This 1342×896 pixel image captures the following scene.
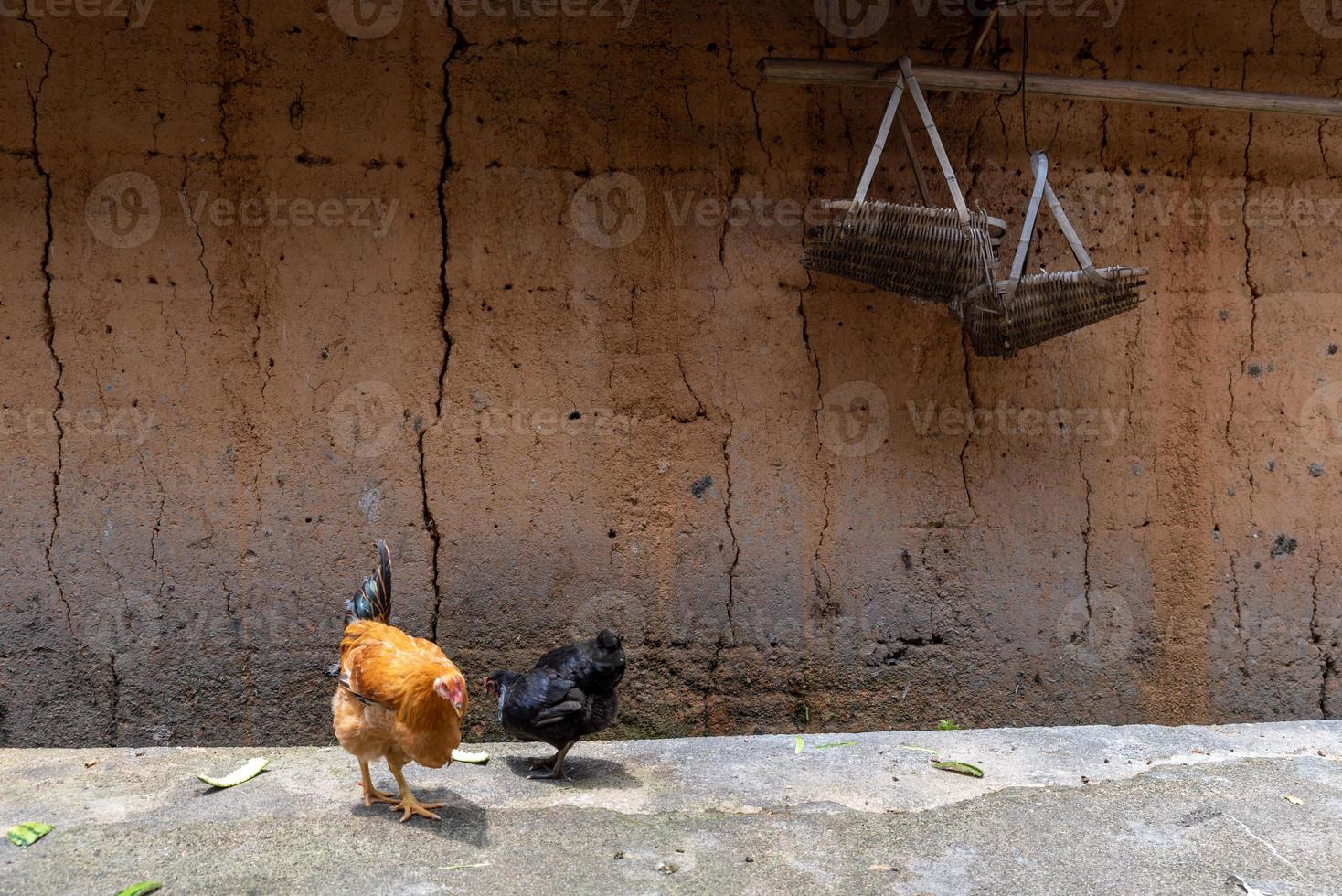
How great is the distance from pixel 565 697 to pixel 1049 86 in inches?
119

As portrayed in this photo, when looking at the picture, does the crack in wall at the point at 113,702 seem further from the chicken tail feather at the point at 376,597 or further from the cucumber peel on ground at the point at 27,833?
the chicken tail feather at the point at 376,597

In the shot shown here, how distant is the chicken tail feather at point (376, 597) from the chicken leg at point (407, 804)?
536 mm

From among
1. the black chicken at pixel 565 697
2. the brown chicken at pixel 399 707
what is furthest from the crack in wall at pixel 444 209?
the brown chicken at pixel 399 707

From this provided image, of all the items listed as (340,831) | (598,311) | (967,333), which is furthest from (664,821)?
(967,333)

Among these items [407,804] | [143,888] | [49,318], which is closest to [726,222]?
[407,804]

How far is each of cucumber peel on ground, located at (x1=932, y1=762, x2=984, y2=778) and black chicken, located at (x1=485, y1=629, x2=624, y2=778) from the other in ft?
3.98

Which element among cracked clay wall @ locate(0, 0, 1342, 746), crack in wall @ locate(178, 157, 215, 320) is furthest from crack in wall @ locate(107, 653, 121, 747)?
crack in wall @ locate(178, 157, 215, 320)

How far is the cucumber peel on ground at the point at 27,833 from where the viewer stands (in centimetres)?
278

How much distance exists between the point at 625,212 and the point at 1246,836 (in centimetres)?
313

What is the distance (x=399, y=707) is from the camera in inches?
118

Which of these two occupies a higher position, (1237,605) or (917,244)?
(917,244)

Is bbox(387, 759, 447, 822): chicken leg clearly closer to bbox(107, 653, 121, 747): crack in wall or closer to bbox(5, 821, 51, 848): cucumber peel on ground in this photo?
bbox(5, 821, 51, 848): cucumber peel on ground

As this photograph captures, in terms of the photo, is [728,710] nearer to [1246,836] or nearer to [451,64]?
[1246,836]

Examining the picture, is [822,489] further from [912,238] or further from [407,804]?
[407,804]
